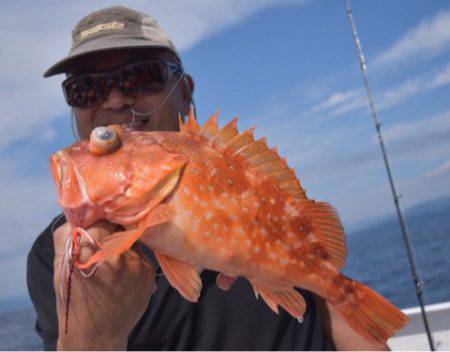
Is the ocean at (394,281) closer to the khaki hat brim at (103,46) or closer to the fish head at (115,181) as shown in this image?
the khaki hat brim at (103,46)

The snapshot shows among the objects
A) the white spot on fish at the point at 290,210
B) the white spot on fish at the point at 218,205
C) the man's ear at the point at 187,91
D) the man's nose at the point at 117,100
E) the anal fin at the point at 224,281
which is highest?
the man's ear at the point at 187,91

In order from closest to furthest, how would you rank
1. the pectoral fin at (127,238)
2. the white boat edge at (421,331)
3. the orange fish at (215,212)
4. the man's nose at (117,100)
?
1. the pectoral fin at (127,238)
2. the orange fish at (215,212)
3. the man's nose at (117,100)
4. the white boat edge at (421,331)

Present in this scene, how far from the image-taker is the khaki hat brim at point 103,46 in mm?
3541

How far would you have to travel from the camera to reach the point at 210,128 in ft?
6.82

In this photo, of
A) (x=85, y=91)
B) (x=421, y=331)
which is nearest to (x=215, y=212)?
(x=85, y=91)

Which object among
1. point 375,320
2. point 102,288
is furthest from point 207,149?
point 375,320

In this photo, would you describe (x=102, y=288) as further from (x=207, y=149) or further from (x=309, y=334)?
(x=309, y=334)

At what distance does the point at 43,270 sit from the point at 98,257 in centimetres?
228

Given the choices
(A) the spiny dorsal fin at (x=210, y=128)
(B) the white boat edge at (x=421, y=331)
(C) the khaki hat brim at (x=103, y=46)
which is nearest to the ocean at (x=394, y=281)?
(B) the white boat edge at (x=421, y=331)

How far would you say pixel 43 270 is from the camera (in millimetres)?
3691

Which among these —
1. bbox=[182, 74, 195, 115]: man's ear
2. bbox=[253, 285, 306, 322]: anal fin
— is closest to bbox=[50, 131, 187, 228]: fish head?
bbox=[253, 285, 306, 322]: anal fin

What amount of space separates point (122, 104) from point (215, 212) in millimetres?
2041

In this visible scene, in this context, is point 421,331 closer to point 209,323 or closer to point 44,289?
point 209,323

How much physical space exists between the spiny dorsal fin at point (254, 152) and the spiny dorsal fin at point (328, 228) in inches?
3.4
